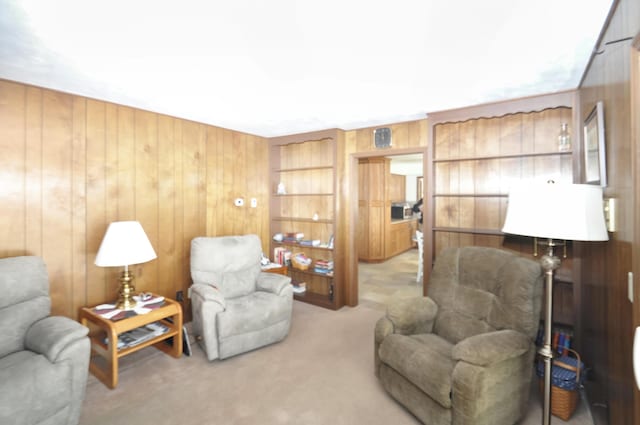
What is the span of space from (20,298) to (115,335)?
65 centimetres

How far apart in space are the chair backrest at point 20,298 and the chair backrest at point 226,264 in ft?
3.82

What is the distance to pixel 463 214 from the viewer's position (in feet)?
10.8

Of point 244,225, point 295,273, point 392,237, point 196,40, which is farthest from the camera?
point 392,237

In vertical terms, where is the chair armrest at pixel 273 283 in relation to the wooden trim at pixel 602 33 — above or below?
below

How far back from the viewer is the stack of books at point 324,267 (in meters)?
4.15

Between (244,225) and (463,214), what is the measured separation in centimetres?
281

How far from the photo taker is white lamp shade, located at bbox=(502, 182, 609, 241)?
1534mm

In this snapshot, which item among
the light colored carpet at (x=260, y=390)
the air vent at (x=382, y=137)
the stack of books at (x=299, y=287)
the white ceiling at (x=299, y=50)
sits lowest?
the light colored carpet at (x=260, y=390)

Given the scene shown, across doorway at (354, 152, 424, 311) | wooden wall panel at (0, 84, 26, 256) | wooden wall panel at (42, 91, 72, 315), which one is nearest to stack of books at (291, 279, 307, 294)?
doorway at (354, 152, 424, 311)

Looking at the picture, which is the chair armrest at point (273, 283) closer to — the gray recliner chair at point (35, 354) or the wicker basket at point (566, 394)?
the gray recliner chair at point (35, 354)

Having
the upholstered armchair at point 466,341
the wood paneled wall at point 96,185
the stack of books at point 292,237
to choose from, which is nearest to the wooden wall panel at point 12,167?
the wood paneled wall at point 96,185

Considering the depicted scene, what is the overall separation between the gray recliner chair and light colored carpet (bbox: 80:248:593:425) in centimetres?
34

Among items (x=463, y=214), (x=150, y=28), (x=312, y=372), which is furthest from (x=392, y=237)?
(x=150, y=28)

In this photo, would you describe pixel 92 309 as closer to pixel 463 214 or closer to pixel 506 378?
pixel 506 378
